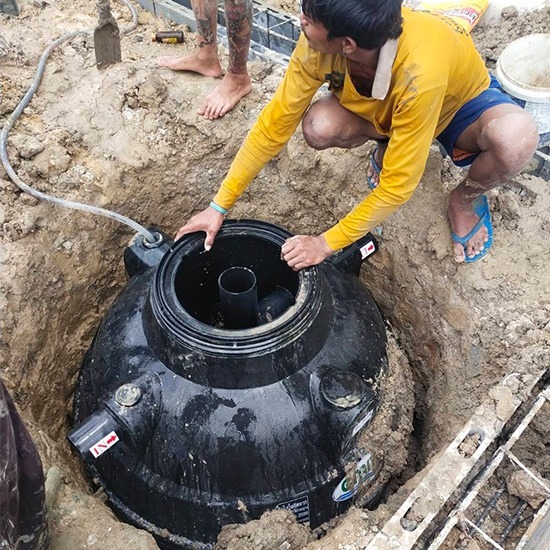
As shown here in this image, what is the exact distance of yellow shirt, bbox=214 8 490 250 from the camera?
191cm

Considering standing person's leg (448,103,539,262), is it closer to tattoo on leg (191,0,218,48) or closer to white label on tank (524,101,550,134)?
white label on tank (524,101,550,134)

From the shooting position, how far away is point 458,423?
2.33m

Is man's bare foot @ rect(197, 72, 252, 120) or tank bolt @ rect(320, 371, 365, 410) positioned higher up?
man's bare foot @ rect(197, 72, 252, 120)

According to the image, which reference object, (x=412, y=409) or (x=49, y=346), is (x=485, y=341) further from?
(x=49, y=346)

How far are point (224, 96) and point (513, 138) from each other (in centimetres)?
152

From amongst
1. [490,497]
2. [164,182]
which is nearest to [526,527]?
[490,497]

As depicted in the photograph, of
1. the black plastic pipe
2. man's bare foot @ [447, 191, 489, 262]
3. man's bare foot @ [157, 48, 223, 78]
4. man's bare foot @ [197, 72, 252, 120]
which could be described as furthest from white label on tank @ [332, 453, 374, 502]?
man's bare foot @ [157, 48, 223, 78]

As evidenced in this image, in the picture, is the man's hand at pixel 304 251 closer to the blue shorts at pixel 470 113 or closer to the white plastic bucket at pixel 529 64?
the blue shorts at pixel 470 113

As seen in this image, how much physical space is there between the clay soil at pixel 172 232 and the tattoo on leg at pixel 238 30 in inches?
8.2

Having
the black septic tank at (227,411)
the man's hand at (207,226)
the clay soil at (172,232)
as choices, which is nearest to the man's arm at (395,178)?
the black septic tank at (227,411)

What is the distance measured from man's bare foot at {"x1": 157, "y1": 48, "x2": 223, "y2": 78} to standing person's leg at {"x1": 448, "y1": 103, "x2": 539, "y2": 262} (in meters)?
1.47

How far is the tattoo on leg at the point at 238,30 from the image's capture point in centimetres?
286

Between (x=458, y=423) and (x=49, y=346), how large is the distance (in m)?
1.88

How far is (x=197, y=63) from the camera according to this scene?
10.4 ft
